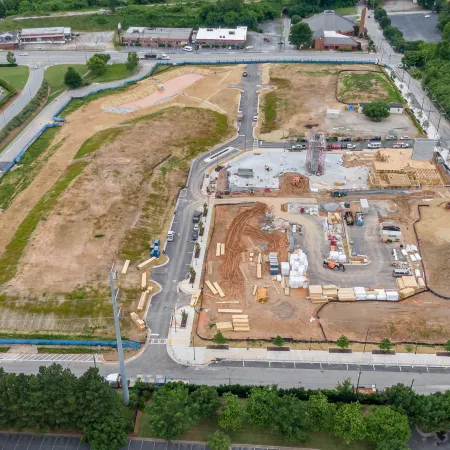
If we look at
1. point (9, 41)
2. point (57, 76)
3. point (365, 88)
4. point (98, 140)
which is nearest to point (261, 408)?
point (98, 140)

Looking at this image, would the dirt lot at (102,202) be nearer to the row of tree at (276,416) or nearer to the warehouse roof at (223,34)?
the row of tree at (276,416)

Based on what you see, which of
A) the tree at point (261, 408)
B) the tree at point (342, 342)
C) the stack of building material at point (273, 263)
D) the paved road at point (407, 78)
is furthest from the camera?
the paved road at point (407, 78)

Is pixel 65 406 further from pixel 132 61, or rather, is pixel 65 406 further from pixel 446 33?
pixel 446 33

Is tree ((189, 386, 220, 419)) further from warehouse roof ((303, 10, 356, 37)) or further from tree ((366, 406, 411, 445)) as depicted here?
warehouse roof ((303, 10, 356, 37))

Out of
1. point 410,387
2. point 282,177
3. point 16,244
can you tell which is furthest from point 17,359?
point 282,177

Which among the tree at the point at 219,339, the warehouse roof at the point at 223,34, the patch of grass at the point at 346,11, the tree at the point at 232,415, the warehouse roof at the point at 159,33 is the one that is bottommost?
the tree at the point at 219,339

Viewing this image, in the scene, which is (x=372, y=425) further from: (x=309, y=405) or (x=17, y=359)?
(x=17, y=359)

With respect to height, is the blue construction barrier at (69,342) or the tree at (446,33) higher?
the tree at (446,33)

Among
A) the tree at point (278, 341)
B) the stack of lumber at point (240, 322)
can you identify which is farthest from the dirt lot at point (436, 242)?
the stack of lumber at point (240, 322)
